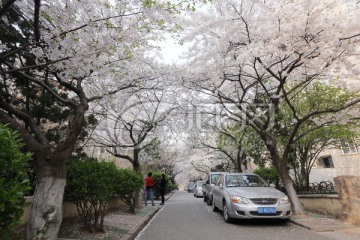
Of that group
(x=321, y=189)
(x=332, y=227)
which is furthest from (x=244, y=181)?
→ (x=321, y=189)

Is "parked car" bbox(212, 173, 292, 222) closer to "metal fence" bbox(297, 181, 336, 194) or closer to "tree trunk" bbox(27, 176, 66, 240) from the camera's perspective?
"metal fence" bbox(297, 181, 336, 194)

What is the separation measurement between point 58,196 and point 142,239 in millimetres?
2737

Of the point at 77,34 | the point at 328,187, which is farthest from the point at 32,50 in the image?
the point at 328,187

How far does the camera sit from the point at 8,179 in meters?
2.82

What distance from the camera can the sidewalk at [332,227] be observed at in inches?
235

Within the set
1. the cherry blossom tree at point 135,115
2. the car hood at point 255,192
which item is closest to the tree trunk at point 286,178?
the car hood at point 255,192

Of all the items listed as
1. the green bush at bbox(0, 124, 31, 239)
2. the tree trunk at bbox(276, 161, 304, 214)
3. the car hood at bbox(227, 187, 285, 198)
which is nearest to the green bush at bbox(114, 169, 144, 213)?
the car hood at bbox(227, 187, 285, 198)

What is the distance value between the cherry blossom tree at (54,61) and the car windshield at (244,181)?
569 centimetres

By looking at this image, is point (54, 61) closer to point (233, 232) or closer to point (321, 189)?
point (233, 232)

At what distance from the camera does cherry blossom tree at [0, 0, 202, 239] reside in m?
5.07

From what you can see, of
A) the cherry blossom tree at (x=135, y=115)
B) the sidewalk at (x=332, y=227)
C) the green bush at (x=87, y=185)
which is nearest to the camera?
the sidewalk at (x=332, y=227)

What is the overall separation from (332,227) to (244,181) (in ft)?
10.5

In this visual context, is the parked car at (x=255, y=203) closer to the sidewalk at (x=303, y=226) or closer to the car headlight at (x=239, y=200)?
the car headlight at (x=239, y=200)

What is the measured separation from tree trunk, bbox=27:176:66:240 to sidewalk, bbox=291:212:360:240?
241 inches
